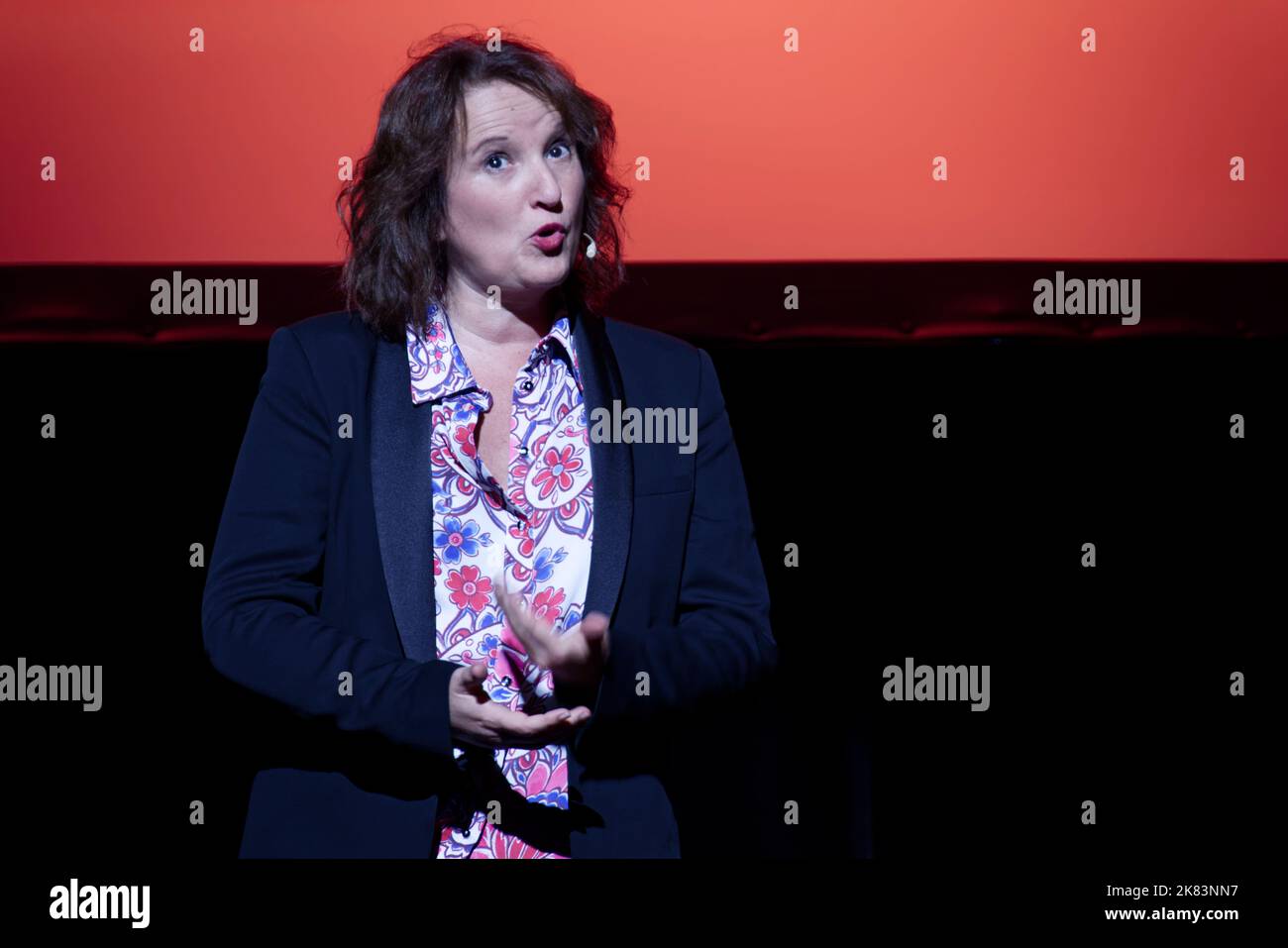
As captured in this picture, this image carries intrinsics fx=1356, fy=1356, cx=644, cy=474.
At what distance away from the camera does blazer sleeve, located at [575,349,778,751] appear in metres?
1.47

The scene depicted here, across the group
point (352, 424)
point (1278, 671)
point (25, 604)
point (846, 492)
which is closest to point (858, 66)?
point (846, 492)

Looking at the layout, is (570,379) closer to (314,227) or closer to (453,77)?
(453,77)

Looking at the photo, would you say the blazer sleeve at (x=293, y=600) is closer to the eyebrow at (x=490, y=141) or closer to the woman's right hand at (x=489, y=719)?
the woman's right hand at (x=489, y=719)

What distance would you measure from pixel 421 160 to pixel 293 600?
1.76ft

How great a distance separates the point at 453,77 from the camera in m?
1.59

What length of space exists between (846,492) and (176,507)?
114 centimetres

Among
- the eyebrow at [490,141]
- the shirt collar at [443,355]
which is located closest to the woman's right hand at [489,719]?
the shirt collar at [443,355]

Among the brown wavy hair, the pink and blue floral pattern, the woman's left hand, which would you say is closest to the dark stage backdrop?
the brown wavy hair

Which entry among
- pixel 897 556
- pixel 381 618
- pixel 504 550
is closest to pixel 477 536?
pixel 504 550

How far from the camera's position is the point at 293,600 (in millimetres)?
1496

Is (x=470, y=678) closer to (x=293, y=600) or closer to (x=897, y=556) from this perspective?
(x=293, y=600)

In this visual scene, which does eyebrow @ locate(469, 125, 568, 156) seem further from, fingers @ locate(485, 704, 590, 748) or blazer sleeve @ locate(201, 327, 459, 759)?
fingers @ locate(485, 704, 590, 748)

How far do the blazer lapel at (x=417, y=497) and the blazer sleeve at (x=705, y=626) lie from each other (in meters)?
0.07

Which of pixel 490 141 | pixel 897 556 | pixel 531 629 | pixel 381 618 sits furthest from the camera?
pixel 897 556
